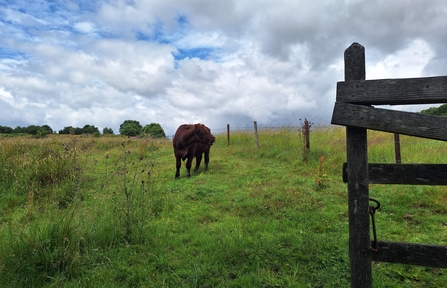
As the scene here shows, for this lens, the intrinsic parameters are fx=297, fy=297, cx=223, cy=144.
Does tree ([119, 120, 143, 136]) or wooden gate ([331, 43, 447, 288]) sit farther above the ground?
tree ([119, 120, 143, 136])

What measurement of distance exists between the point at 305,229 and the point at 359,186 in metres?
2.51

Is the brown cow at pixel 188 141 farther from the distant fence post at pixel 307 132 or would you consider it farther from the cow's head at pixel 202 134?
the distant fence post at pixel 307 132

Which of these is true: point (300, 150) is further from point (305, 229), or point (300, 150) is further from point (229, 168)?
point (305, 229)

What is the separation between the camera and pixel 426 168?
2.11 metres

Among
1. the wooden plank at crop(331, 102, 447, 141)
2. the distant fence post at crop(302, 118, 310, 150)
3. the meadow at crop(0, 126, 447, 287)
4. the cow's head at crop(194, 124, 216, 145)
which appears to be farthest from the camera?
the distant fence post at crop(302, 118, 310, 150)

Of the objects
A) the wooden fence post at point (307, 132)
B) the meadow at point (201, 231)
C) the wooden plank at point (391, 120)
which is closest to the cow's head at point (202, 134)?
the meadow at point (201, 231)

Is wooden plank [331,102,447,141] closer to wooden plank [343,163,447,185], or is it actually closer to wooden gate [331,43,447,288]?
wooden gate [331,43,447,288]

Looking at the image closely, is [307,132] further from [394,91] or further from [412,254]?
[394,91]

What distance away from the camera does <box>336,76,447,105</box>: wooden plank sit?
184 centimetres

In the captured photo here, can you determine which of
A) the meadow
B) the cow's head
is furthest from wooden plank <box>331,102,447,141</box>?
the cow's head

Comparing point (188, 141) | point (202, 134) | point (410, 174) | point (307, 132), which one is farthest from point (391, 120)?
point (307, 132)

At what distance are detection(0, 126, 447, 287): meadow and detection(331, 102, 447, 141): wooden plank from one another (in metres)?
1.82

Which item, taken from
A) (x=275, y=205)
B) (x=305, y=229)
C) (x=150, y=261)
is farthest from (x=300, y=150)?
(x=150, y=261)

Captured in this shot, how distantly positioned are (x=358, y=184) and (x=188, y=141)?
7.64 metres
